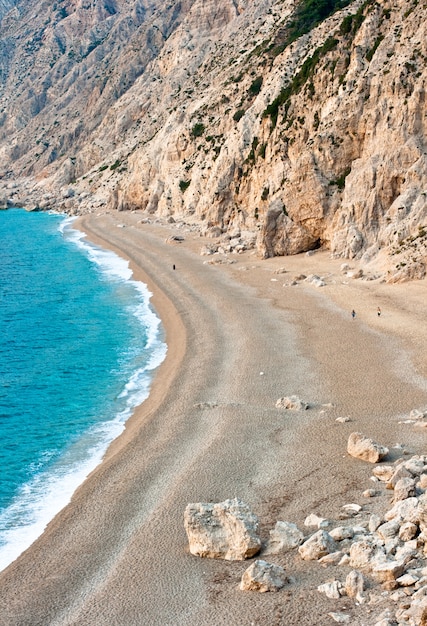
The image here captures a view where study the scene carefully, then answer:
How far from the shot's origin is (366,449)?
69.7ft

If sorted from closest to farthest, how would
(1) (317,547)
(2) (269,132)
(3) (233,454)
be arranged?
(1) (317,547)
(3) (233,454)
(2) (269,132)

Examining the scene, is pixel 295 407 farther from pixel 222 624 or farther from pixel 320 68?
pixel 320 68

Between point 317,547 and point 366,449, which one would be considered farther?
point 366,449

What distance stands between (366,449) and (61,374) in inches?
721

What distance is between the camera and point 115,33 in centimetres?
18200

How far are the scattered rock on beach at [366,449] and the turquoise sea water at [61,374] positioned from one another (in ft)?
31.6

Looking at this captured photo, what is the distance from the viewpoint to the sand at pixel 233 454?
50.8ft

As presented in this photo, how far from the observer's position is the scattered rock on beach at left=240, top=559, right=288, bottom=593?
49.6 ft

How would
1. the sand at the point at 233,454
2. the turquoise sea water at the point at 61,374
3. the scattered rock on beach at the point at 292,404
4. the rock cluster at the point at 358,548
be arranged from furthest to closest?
the scattered rock on beach at the point at 292,404 < the turquoise sea water at the point at 61,374 < the sand at the point at 233,454 < the rock cluster at the point at 358,548

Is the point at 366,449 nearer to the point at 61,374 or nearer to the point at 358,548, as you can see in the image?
the point at 358,548

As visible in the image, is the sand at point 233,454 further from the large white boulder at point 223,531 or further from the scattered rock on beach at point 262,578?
the large white boulder at point 223,531

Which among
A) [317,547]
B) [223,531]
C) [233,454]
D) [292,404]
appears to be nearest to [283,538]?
[317,547]

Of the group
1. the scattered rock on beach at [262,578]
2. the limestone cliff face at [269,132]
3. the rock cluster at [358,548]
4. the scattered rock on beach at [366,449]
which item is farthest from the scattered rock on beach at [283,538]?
the limestone cliff face at [269,132]

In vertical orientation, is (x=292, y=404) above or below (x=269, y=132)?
below
